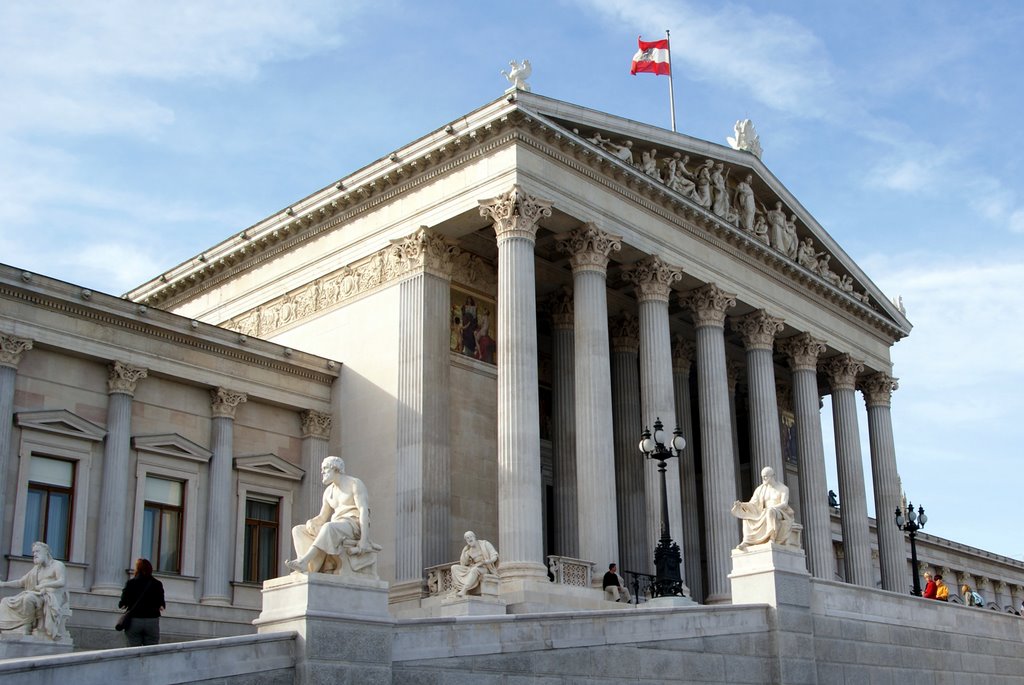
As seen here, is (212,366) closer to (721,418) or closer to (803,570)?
(721,418)

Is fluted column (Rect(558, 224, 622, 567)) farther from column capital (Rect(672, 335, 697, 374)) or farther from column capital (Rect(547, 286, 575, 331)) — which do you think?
column capital (Rect(672, 335, 697, 374))

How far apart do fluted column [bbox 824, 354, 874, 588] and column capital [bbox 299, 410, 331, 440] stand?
19.0 meters

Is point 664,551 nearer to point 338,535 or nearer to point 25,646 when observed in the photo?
point 338,535

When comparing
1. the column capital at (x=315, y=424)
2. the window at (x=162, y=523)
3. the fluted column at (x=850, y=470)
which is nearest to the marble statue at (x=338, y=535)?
the window at (x=162, y=523)

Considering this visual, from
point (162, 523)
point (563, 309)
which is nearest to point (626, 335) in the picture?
point (563, 309)

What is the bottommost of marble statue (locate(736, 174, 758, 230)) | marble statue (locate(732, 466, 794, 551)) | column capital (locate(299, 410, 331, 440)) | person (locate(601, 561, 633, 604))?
person (locate(601, 561, 633, 604))

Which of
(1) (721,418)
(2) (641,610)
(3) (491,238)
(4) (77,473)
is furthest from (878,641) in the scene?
(4) (77,473)

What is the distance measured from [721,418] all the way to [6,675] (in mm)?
26632

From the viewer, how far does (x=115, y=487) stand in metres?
30.6

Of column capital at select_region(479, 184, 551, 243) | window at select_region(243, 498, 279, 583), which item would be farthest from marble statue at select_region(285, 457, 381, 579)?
window at select_region(243, 498, 279, 583)

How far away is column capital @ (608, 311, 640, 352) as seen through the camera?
4125 cm

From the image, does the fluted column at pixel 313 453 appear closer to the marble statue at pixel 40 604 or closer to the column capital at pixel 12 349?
the column capital at pixel 12 349

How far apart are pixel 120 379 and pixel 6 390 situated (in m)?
2.97

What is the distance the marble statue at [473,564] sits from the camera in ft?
91.5
